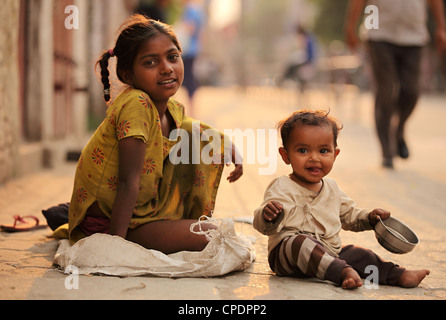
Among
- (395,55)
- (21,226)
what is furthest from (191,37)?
(21,226)

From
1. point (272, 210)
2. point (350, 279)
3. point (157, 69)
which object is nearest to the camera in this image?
point (350, 279)

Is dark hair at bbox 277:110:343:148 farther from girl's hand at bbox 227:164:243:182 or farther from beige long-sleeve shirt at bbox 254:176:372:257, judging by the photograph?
girl's hand at bbox 227:164:243:182

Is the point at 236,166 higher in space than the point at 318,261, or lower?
higher

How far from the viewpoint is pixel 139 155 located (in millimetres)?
3127

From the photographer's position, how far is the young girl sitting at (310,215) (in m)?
2.99

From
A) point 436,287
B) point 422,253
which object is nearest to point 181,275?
point 436,287

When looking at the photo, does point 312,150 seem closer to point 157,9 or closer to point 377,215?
point 377,215

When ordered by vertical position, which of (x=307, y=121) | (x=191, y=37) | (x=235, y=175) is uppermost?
(x=191, y=37)

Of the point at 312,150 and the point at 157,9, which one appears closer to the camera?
the point at 312,150

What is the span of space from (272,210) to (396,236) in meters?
0.63

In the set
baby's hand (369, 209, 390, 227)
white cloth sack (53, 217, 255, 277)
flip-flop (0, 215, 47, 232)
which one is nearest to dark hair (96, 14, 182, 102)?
white cloth sack (53, 217, 255, 277)

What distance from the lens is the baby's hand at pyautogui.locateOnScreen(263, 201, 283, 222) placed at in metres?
2.92

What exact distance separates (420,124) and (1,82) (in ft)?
34.1
